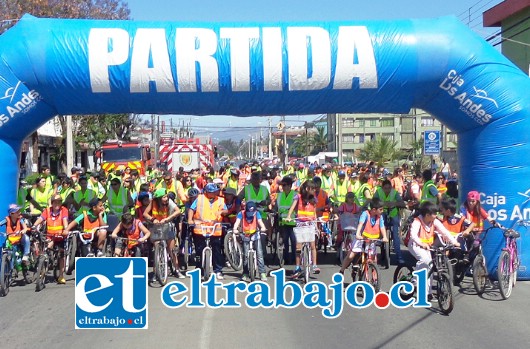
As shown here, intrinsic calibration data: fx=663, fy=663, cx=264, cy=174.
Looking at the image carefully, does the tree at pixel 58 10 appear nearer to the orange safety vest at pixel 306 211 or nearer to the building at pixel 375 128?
the orange safety vest at pixel 306 211

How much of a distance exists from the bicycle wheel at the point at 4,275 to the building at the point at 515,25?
2437 cm

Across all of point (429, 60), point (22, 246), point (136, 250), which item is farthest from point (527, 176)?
point (22, 246)

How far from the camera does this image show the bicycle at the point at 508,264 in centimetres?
943

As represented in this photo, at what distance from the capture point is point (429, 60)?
10.5m

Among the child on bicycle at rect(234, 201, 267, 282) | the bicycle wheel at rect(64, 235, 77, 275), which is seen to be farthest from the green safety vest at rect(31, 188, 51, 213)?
the child on bicycle at rect(234, 201, 267, 282)

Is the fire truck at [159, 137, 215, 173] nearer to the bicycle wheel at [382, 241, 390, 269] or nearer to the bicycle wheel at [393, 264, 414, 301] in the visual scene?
the bicycle wheel at [382, 241, 390, 269]

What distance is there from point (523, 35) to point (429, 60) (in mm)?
22200

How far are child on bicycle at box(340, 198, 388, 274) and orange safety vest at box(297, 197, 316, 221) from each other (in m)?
1.47

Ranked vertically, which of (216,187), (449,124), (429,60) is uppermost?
(429,60)

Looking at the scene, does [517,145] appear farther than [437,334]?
Yes

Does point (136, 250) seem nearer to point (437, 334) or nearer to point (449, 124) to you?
point (437, 334)

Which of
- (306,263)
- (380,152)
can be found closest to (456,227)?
(306,263)

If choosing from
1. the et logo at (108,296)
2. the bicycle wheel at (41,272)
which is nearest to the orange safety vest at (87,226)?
the bicycle wheel at (41,272)

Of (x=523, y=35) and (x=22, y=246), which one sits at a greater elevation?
(x=523, y=35)
